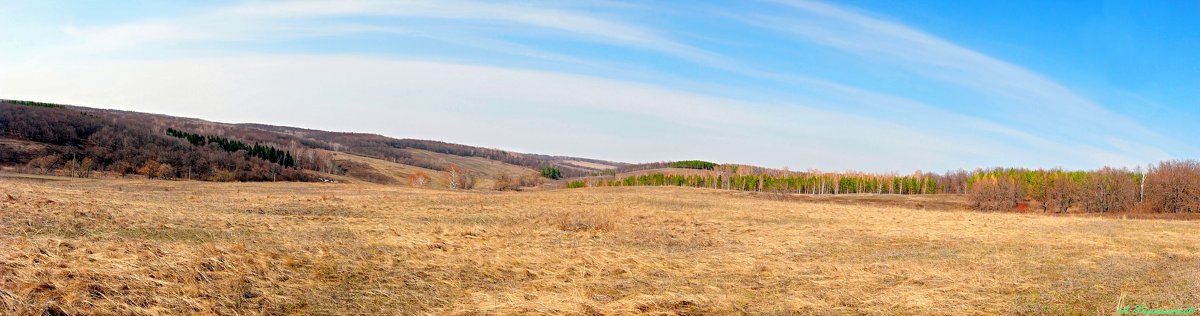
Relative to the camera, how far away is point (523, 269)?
11.9 meters

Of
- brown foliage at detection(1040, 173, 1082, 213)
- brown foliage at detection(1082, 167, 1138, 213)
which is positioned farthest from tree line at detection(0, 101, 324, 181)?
brown foliage at detection(1082, 167, 1138, 213)

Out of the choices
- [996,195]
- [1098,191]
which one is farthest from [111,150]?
[1098,191]

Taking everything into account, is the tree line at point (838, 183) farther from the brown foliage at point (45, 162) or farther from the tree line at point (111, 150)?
the brown foliage at point (45, 162)

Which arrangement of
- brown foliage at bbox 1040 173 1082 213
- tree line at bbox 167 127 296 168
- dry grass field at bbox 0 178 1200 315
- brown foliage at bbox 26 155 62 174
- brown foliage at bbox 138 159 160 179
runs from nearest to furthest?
dry grass field at bbox 0 178 1200 315
brown foliage at bbox 1040 173 1082 213
brown foliage at bbox 26 155 62 174
brown foliage at bbox 138 159 160 179
tree line at bbox 167 127 296 168

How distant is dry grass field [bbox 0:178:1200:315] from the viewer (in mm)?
8508

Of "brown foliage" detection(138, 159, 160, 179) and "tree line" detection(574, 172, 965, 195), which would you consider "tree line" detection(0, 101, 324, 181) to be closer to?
"brown foliage" detection(138, 159, 160, 179)

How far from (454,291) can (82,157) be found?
13901 cm

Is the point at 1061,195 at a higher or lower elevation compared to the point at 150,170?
higher

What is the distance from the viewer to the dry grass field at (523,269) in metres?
8.51

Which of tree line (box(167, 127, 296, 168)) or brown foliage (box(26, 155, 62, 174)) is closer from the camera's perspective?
brown foliage (box(26, 155, 62, 174))

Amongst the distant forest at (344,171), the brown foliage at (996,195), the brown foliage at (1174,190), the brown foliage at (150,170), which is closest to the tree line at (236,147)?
the distant forest at (344,171)

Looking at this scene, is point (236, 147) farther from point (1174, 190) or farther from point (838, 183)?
point (1174, 190)

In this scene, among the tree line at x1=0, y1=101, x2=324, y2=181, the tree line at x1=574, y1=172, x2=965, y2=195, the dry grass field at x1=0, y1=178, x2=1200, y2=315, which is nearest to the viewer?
the dry grass field at x1=0, y1=178, x2=1200, y2=315

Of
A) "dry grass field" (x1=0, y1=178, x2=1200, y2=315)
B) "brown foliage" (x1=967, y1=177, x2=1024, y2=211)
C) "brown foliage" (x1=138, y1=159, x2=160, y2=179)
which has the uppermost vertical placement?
"brown foliage" (x1=967, y1=177, x2=1024, y2=211)
